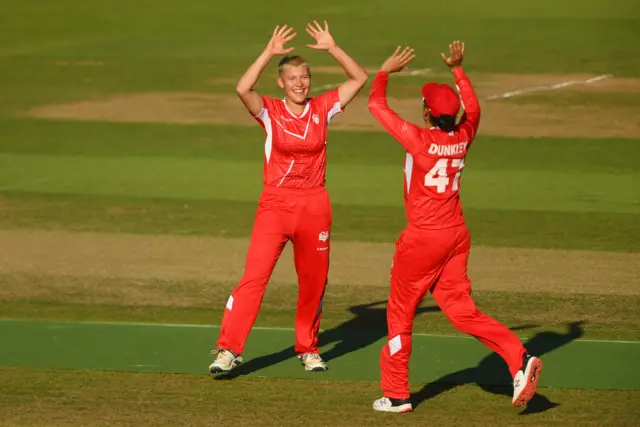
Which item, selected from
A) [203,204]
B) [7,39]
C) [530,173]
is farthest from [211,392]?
[7,39]

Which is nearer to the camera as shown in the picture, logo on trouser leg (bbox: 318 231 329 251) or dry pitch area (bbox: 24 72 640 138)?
logo on trouser leg (bbox: 318 231 329 251)

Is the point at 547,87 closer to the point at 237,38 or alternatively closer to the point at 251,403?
the point at 237,38

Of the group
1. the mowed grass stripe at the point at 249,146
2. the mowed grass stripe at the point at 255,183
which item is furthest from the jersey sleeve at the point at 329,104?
the mowed grass stripe at the point at 249,146

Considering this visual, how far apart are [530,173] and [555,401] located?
8314 mm

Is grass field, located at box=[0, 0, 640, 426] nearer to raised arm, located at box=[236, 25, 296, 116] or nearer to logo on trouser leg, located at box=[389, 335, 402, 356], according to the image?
logo on trouser leg, located at box=[389, 335, 402, 356]

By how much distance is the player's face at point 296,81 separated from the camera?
827cm

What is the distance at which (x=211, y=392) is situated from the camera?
799 centimetres

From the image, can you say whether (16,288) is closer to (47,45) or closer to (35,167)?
(35,167)

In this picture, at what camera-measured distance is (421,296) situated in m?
7.61

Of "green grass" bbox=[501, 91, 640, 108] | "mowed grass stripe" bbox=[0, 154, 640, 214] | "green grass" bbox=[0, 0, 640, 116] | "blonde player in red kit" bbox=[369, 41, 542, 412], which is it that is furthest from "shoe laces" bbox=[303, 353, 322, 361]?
"green grass" bbox=[501, 91, 640, 108]

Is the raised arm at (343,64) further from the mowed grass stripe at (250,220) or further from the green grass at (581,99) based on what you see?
the green grass at (581,99)

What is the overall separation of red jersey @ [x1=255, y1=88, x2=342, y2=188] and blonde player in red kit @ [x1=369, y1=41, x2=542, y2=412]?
34.5 inches

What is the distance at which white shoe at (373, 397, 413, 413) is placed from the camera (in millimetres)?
7566

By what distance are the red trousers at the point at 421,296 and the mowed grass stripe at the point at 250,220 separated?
15.9ft
